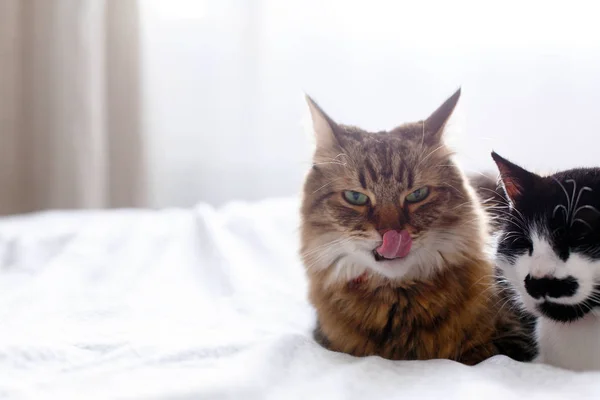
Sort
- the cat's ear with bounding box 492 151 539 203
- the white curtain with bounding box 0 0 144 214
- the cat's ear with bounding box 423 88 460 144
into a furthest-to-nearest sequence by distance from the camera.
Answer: the white curtain with bounding box 0 0 144 214, the cat's ear with bounding box 423 88 460 144, the cat's ear with bounding box 492 151 539 203

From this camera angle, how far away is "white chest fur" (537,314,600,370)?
798mm

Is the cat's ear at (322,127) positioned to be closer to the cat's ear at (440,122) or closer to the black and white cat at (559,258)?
the cat's ear at (440,122)

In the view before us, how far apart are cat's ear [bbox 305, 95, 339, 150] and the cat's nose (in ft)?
1.34

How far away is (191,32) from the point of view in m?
2.53

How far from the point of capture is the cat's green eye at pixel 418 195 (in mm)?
945

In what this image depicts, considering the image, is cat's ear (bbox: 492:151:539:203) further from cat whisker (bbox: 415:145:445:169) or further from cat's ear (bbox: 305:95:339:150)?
cat's ear (bbox: 305:95:339:150)

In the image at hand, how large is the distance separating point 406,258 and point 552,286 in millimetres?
216

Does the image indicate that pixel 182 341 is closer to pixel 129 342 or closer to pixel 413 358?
pixel 129 342

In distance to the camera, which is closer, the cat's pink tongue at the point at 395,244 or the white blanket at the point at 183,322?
the white blanket at the point at 183,322

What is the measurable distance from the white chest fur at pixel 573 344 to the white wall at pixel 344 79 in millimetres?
384

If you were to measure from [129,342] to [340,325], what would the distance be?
1.17 feet

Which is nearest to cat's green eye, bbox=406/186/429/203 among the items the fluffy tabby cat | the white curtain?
the fluffy tabby cat

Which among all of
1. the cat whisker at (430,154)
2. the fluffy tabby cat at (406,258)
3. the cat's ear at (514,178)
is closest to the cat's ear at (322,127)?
the fluffy tabby cat at (406,258)

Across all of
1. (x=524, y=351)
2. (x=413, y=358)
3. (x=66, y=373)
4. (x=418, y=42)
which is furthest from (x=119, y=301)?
(x=418, y=42)
